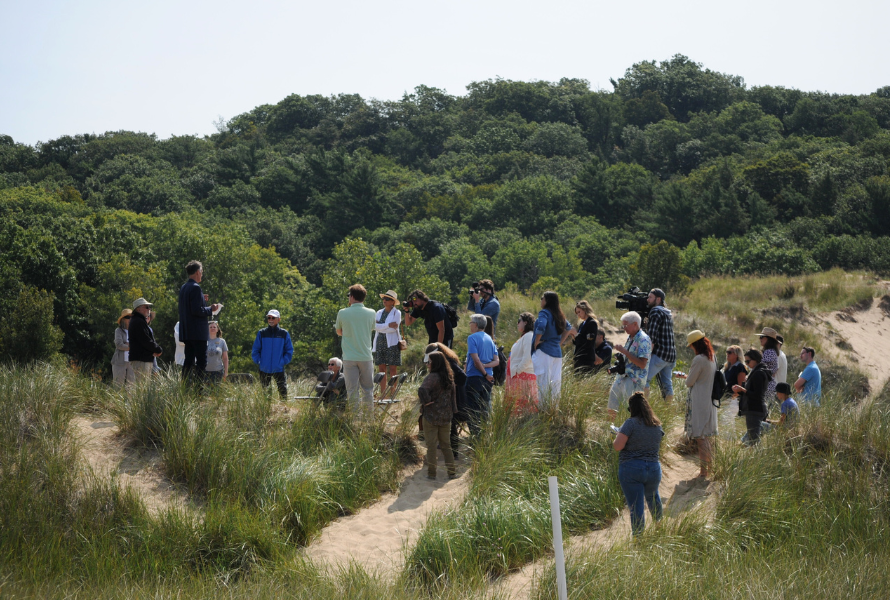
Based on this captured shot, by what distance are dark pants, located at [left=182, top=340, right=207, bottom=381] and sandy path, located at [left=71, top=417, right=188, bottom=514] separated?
97 cm

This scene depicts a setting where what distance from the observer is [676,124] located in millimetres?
84375

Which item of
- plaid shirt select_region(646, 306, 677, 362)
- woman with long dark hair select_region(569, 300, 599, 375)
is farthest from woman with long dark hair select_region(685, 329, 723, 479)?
woman with long dark hair select_region(569, 300, 599, 375)

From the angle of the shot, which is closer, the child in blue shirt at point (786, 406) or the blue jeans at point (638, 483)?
the blue jeans at point (638, 483)

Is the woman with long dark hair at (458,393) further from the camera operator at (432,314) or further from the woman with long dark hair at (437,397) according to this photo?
the camera operator at (432,314)

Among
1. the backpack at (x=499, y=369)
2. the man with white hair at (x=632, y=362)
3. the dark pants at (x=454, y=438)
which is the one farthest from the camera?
the backpack at (x=499, y=369)

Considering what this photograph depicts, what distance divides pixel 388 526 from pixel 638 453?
2.55 metres

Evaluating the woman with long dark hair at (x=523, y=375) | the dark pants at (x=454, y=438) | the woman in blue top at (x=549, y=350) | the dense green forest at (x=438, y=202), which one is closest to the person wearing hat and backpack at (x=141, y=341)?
the dark pants at (x=454, y=438)

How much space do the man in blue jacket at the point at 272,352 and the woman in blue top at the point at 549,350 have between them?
3380mm

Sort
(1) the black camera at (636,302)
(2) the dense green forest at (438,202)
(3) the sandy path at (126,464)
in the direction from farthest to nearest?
(2) the dense green forest at (438,202), (1) the black camera at (636,302), (3) the sandy path at (126,464)

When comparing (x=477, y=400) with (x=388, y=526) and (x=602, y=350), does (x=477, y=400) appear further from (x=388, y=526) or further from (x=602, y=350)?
(x=602, y=350)

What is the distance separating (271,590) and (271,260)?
42311 millimetres

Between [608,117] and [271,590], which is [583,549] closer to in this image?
[271,590]

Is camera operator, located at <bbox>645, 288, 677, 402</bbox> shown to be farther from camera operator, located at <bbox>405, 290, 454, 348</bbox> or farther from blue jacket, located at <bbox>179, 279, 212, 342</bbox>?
blue jacket, located at <bbox>179, 279, 212, 342</bbox>

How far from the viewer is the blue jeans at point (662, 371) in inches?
344
